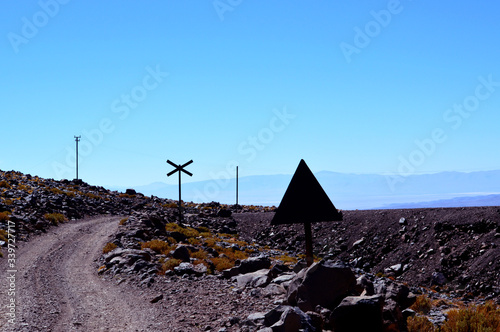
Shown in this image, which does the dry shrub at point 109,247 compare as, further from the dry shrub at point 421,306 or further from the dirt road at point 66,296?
the dry shrub at point 421,306

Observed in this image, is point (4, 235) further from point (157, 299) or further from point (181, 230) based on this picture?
point (157, 299)

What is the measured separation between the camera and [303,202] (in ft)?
57.0

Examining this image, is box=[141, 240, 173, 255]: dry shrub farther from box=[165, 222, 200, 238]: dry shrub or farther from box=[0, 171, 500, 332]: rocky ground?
box=[165, 222, 200, 238]: dry shrub

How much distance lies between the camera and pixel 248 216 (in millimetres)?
60188

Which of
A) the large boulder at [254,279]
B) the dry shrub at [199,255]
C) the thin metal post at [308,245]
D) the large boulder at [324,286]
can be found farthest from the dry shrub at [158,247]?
the large boulder at [324,286]

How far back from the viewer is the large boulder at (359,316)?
11641mm

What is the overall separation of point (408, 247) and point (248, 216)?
2923 centimetres

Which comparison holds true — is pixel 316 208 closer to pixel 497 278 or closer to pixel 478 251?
pixel 497 278

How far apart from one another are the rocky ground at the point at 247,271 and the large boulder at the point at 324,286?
30 millimetres

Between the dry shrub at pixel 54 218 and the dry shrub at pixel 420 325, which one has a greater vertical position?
the dry shrub at pixel 54 218

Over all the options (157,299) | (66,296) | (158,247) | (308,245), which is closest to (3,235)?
(158,247)

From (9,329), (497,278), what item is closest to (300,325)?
(9,329)

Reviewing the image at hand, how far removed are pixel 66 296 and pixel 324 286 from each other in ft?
32.5

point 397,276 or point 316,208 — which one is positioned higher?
point 316,208
